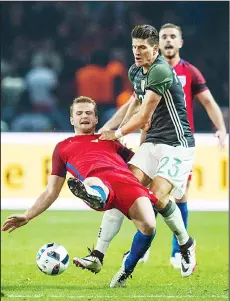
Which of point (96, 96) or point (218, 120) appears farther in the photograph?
point (96, 96)

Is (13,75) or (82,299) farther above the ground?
(13,75)

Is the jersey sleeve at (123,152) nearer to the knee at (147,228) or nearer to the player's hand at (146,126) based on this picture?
the player's hand at (146,126)

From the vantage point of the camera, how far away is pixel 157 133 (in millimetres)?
8359

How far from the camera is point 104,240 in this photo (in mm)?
8164

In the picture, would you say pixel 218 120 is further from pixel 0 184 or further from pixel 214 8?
pixel 214 8

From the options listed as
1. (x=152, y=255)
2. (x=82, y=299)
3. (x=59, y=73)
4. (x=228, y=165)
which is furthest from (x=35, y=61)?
(x=82, y=299)

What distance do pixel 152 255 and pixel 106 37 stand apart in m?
5.80

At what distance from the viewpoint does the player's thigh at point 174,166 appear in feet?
27.1

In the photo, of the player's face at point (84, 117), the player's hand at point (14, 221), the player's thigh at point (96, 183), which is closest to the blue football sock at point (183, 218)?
the player's face at point (84, 117)

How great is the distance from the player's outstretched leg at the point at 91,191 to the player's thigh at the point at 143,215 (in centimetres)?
Answer: 22

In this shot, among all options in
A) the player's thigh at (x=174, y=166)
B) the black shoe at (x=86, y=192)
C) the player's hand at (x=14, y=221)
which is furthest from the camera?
the player's thigh at (x=174, y=166)

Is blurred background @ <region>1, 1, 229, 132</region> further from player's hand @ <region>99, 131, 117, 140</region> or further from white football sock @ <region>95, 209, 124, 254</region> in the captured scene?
player's hand @ <region>99, 131, 117, 140</region>

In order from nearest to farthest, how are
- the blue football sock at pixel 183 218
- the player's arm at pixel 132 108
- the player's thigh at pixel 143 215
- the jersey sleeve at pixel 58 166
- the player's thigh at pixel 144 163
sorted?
the player's thigh at pixel 143 215, the jersey sleeve at pixel 58 166, the player's thigh at pixel 144 163, the player's arm at pixel 132 108, the blue football sock at pixel 183 218

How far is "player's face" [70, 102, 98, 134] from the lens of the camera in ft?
26.4
